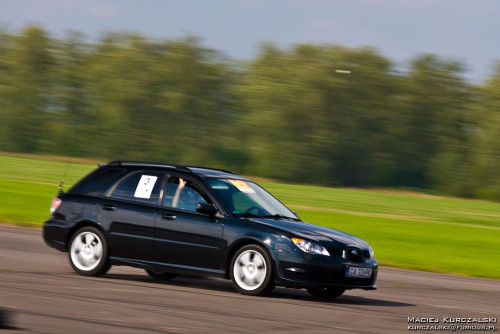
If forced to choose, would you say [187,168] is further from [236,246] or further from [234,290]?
[234,290]

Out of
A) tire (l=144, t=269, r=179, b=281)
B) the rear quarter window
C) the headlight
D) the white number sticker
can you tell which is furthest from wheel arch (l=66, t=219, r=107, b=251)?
the headlight

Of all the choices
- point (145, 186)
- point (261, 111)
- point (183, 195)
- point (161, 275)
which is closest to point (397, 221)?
point (161, 275)

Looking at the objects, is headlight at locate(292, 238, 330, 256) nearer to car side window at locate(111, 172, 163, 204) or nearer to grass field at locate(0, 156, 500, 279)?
car side window at locate(111, 172, 163, 204)

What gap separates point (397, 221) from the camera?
31.6 m

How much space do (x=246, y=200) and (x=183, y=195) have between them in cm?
76

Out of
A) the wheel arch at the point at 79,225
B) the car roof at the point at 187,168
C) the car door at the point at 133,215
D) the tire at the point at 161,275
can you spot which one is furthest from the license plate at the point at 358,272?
the wheel arch at the point at 79,225

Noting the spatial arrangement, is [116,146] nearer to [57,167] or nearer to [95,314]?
[57,167]

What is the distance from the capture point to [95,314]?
8.23 metres

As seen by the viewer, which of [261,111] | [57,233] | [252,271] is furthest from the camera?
[261,111]

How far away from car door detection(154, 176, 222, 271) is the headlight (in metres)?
0.92

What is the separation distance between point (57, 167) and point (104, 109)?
23.5 meters

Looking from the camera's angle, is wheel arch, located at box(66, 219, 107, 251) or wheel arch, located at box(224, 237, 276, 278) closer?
wheel arch, located at box(224, 237, 276, 278)

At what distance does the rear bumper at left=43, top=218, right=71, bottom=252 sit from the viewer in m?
11.6

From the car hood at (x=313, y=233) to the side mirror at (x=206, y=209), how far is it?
45 cm
